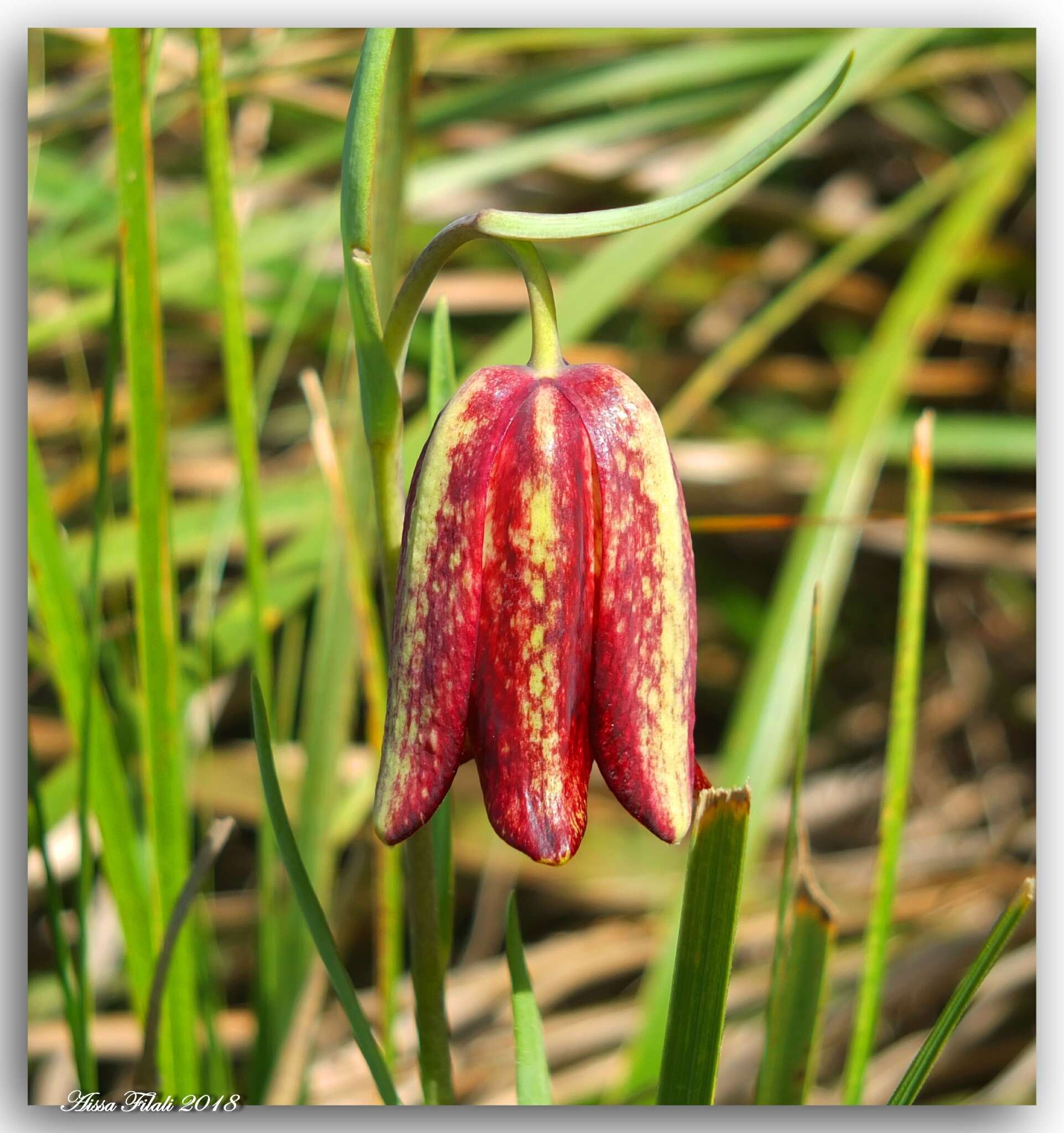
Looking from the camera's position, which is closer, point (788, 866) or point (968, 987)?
point (968, 987)

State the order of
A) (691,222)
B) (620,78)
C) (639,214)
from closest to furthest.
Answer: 1. (639,214)
2. (691,222)
3. (620,78)

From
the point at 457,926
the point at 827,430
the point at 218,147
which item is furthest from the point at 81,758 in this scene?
the point at 827,430

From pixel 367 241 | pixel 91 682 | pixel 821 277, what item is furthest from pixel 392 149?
pixel 821 277

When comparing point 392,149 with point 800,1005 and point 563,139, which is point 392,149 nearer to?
point 563,139

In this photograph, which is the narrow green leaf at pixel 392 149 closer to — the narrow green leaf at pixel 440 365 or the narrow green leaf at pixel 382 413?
the narrow green leaf at pixel 440 365

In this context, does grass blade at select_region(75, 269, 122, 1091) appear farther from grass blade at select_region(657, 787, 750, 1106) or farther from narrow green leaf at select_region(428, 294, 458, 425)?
grass blade at select_region(657, 787, 750, 1106)

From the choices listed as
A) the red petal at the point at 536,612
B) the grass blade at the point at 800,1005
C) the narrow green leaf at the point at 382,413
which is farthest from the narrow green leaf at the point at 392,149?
the grass blade at the point at 800,1005

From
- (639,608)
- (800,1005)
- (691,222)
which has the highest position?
(691,222)
